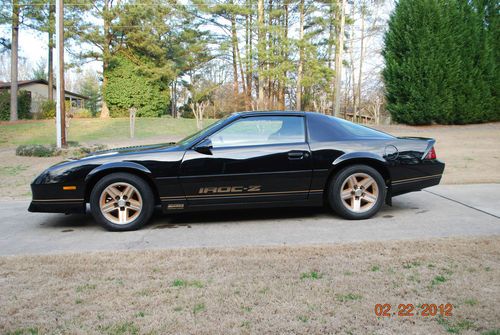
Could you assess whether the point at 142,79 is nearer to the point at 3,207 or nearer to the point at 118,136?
the point at 118,136

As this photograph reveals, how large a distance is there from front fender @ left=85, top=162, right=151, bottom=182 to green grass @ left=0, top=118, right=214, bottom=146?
1542 centimetres

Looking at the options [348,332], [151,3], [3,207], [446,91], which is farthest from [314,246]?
[151,3]

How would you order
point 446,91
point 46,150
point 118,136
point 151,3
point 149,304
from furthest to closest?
point 151,3 → point 118,136 → point 446,91 → point 46,150 → point 149,304

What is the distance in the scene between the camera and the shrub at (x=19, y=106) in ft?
92.8

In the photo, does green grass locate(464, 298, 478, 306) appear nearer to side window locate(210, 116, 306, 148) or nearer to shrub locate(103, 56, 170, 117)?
side window locate(210, 116, 306, 148)

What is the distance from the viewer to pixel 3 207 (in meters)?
6.27

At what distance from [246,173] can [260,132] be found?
1.89 ft

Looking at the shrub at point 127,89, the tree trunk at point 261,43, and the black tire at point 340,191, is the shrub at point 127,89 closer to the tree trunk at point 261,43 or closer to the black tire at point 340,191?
the tree trunk at point 261,43

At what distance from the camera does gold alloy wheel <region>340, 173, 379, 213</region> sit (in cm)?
486

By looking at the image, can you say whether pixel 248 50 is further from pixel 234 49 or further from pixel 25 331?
pixel 25 331

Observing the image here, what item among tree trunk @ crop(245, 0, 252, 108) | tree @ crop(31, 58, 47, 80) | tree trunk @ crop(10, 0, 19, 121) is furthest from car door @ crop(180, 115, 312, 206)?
tree @ crop(31, 58, 47, 80)

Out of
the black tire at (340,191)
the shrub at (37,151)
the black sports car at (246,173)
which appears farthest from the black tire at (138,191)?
the shrub at (37,151)

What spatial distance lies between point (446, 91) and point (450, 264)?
18394 mm

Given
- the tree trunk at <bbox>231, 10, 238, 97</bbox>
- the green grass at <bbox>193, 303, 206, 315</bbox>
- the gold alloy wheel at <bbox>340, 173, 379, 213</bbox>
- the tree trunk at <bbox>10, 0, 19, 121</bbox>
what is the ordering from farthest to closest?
1. the tree trunk at <bbox>231, 10, 238, 97</bbox>
2. the tree trunk at <bbox>10, 0, 19, 121</bbox>
3. the gold alloy wheel at <bbox>340, 173, 379, 213</bbox>
4. the green grass at <bbox>193, 303, 206, 315</bbox>
